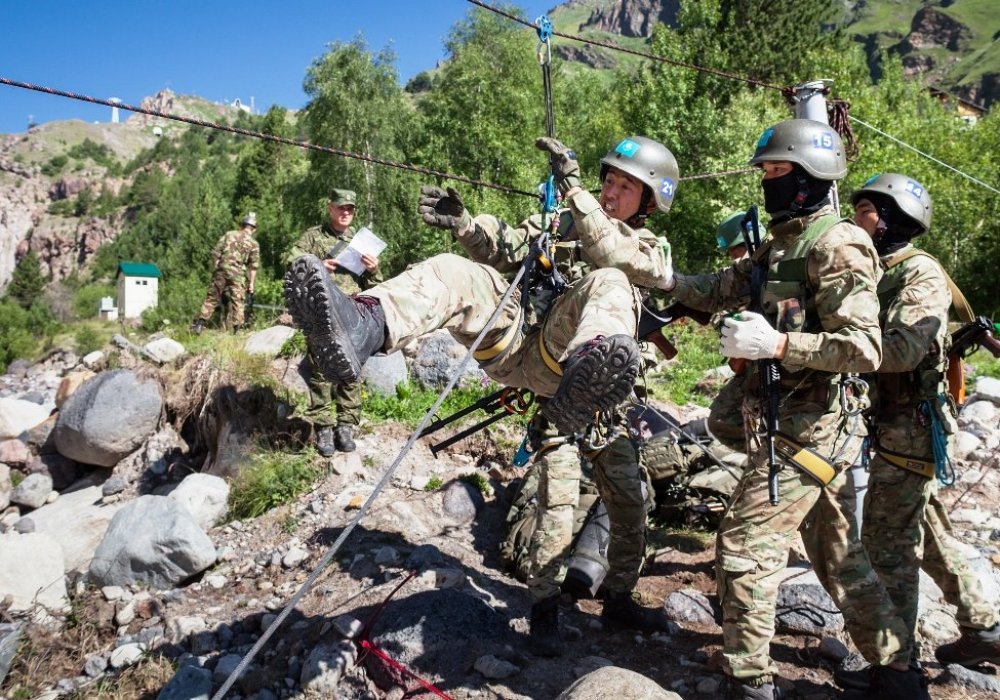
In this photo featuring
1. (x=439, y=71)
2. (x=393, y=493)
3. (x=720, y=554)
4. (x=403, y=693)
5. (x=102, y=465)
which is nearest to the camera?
(x=720, y=554)

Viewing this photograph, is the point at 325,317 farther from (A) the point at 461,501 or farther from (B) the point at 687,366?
(B) the point at 687,366

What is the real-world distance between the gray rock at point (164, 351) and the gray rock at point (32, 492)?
76.7 inches

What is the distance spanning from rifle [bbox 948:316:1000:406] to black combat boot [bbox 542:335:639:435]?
255cm

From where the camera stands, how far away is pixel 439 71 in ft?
115

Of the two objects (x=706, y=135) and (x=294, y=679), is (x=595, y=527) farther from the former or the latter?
(x=706, y=135)

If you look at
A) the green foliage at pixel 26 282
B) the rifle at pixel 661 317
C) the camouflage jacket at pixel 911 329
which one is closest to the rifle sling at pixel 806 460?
the camouflage jacket at pixel 911 329

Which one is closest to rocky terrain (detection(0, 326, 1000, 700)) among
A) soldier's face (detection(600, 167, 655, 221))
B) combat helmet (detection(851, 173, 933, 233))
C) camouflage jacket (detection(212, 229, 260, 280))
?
camouflage jacket (detection(212, 229, 260, 280))

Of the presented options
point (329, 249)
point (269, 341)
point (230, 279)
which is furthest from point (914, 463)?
point (230, 279)

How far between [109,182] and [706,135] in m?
136

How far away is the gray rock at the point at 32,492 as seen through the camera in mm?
8664

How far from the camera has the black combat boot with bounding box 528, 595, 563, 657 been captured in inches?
165

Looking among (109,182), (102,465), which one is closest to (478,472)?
(102,465)

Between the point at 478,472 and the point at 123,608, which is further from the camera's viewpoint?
the point at 478,472

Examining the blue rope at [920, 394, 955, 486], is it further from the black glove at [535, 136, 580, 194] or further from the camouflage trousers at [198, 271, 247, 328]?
the camouflage trousers at [198, 271, 247, 328]
